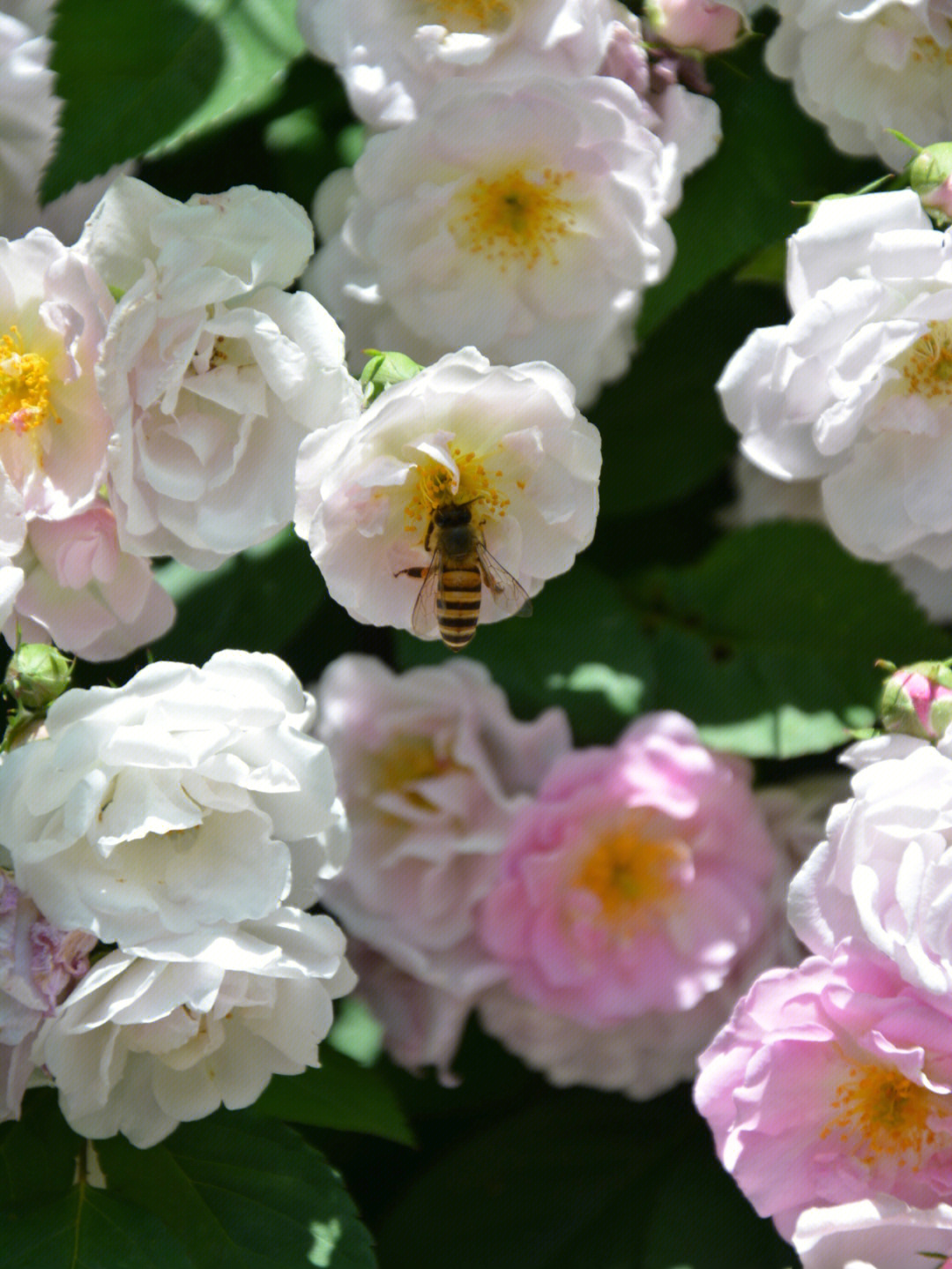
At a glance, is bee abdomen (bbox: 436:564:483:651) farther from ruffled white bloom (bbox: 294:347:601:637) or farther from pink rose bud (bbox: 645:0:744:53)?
pink rose bud (bbox: 645:0:744:53)

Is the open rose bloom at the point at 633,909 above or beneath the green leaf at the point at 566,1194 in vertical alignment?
above

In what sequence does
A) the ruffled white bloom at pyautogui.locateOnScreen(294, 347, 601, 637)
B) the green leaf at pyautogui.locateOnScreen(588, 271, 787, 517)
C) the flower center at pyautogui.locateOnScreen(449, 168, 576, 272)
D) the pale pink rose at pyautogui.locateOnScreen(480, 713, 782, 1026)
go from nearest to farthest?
the ruffled white bloom at pyautogui.locateOnScreen(294, 347, 601, 637) → the flower center at pyautogui.locateOnScreen(449, 168, 576, 272) → the pale pink rose at pyautogui.locateOnScreen(480, 713, 782, 1026) → the green leaf at pyautogui.locateOnScreen(588, 271, 787, 517)

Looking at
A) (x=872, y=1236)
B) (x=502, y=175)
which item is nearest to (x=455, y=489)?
(x=502, y=175)

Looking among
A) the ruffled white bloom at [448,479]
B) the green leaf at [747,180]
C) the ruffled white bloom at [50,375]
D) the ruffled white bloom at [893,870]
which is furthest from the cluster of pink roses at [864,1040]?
the ruffled white bloom at [50,375]

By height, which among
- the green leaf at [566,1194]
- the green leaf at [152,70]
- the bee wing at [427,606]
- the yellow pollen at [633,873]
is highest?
the green leaf at [152,70]

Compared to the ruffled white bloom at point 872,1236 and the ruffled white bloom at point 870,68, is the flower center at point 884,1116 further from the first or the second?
the ruffled white bloom at point 870,68

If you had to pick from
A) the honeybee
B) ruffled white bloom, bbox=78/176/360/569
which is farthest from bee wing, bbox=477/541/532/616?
ruffled white bloom, bbox=78/176/360/569

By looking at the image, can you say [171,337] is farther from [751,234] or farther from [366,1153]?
[366,1153]
